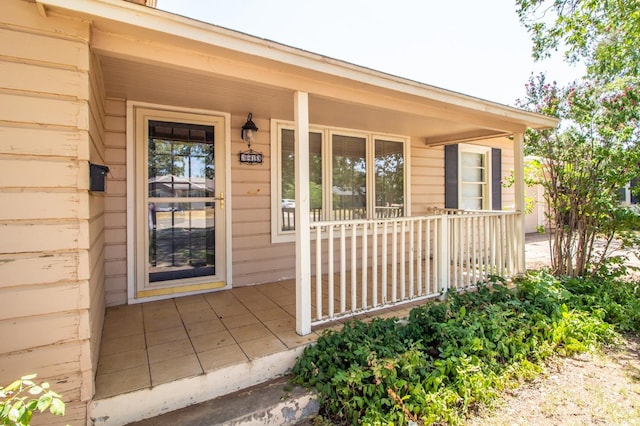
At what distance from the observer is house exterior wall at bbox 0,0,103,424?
1.73 metres

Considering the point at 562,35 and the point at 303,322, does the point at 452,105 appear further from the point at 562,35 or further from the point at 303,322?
the point at 562,35

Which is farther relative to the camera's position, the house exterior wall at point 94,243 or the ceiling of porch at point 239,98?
the ceiling of porch at point 239,98

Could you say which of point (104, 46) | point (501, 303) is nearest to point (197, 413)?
point (104, 46)

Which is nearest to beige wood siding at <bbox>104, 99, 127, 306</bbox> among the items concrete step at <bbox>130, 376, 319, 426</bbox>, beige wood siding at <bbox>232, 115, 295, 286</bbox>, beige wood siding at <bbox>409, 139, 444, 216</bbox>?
beige wood siding at <bbox>232, 115, 295, 286</bbox>

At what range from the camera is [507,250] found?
179 inches

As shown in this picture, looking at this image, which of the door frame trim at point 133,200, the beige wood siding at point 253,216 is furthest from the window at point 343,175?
the door frame trim at point 133,200

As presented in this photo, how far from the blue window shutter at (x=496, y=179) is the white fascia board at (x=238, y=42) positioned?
3.61 meters

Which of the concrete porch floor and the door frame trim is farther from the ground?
the door frame trim

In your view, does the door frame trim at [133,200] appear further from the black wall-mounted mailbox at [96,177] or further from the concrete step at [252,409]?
the concrete step at [252,409]

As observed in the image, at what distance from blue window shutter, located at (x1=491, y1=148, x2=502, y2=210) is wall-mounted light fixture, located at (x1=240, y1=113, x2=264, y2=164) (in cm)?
477

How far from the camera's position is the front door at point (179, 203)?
11.8 ft

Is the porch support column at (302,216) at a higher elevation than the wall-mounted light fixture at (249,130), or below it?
below

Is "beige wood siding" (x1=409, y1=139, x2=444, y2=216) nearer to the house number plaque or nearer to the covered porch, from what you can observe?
the covered porch

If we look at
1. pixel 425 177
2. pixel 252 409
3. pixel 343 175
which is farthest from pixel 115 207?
pixel 425 177
